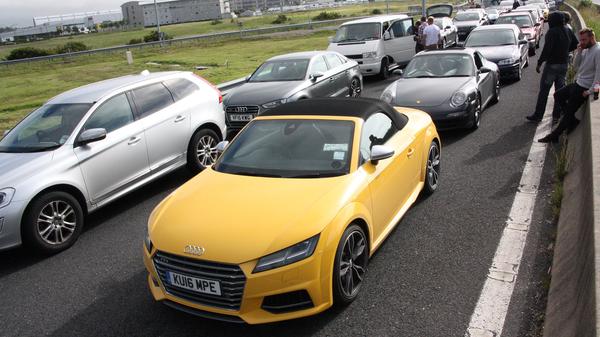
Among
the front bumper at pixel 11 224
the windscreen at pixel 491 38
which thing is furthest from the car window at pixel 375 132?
the windscreen at pixel 491 38

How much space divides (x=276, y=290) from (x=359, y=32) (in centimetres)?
1387

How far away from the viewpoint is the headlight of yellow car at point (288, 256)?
11.2 feet

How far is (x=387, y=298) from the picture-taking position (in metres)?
4.01

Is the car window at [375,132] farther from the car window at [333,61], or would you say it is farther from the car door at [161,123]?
the car window at [333,61]

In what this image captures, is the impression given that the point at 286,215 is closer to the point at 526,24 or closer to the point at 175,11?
the point at 526,24

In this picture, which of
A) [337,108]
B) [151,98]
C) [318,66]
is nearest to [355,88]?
[318,66]

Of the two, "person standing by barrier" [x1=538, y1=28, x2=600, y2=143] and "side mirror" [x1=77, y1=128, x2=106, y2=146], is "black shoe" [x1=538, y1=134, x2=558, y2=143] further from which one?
"side mirror" [x1=77, y1=128, x2=106, y2=146]

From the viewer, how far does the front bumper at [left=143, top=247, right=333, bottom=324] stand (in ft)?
11.2

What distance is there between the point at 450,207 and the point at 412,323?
2394 millimetres

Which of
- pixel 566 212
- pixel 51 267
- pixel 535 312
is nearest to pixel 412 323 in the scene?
pixel 535 312

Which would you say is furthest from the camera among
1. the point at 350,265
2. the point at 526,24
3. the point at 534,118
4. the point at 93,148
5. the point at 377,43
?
the point at 526,24

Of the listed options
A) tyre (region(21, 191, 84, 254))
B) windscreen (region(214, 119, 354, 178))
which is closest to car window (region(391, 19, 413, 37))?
windscreen (region(214, 119, 354, 178))

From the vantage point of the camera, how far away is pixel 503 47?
1366cm

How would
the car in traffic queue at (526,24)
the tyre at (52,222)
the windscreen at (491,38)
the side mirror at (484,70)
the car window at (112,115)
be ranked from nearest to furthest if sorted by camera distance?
the tyre at (52,222)
the car window at (112,115)
the side mirror at (484,70)
the windscreen at (491,38)
the car in traffic queue at (526,24)
